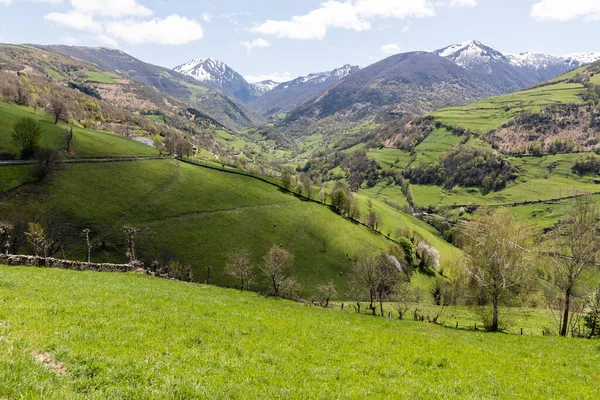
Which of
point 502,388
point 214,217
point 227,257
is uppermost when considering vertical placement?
point 502,388

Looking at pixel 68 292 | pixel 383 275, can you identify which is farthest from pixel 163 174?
pixel 68 292

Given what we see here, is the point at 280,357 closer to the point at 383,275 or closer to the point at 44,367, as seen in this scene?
the point at 44,367

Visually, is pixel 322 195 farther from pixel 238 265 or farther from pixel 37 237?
pixel 37 237

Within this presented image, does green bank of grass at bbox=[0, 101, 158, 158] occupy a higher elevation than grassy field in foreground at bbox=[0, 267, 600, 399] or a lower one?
higher

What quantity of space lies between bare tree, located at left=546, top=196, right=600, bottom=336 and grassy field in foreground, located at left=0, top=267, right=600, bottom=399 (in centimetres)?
1639

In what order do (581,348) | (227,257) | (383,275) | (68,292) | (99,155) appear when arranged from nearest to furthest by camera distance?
1. (68,292)
2. (581,348)
3. (383,275)
4. (227,257)
5. (99,155)

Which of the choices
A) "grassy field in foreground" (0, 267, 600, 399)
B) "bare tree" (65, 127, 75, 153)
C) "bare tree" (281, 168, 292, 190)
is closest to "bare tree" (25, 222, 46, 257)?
"grassy field in foreground" (0, 267, 600, 399)

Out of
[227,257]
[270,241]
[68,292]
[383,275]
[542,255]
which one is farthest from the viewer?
[270,241]

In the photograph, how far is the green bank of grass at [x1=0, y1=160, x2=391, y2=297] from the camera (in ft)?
325

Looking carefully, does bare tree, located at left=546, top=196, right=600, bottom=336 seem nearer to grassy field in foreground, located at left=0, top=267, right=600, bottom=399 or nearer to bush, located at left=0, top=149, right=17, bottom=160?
grassy field in foreground, located at left=0, top=267, right=600, bottom=399

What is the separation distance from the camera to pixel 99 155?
476 ft

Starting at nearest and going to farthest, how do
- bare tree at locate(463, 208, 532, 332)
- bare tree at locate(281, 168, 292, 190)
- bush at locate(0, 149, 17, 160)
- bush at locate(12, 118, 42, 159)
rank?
bare tree at locate(463, 208, 532, 332) < bush at locate(0, 149, 17, 160) < bush at locate(12, 118, 42, 159) < bare tree at locate(281, 168, 292, 190)

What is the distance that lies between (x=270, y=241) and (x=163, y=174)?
208ft

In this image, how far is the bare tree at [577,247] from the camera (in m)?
37.9
